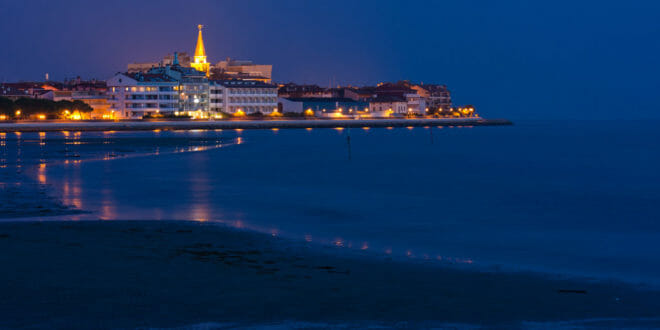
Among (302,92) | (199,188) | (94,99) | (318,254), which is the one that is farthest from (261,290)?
(302,92)

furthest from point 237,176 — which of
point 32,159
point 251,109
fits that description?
point 251,109

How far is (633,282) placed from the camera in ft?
37.0

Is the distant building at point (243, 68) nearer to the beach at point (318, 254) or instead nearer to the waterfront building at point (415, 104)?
the waterfront building at point (415, 104)

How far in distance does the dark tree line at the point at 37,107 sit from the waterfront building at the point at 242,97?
17908 millimetres

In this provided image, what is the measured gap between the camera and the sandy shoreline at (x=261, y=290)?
28.6 ft

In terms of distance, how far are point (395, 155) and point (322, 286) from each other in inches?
1639

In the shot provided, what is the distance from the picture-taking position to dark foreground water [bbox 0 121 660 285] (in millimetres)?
14422

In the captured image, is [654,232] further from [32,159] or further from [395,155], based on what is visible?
[395,155]

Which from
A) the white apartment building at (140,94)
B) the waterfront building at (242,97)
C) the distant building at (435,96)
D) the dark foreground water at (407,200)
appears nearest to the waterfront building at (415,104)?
the distant building at (435,96)

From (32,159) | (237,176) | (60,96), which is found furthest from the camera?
(60,96)

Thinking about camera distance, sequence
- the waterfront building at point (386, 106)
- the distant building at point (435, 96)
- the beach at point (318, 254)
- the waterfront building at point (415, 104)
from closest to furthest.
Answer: the beach at point (318, 254), the waterfront building at point (386, 106), the waterfront building at point (415, 104), the distant building at point (435, 96)

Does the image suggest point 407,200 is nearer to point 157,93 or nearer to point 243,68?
point 157,93

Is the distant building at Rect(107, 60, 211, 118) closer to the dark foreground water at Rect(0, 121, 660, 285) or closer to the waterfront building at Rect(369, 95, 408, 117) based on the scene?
the waterfront building at Rect(369, 95, 408, 117)

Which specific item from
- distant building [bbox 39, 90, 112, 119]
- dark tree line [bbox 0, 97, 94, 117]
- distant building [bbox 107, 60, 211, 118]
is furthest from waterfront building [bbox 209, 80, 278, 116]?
dark tree line [bbox 0, 97, 94, 117]
